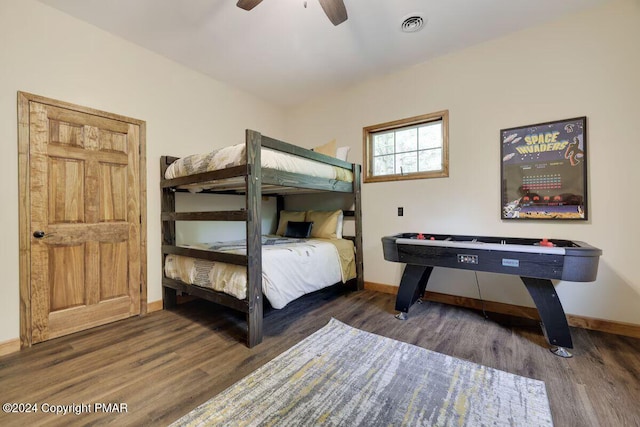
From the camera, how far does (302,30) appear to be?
7.93ft

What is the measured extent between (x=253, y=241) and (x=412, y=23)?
233 centimetres

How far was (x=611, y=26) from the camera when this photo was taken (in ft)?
7.09

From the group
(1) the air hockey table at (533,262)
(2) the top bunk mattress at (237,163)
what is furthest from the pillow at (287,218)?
(1) the air hockey table at (533,262)

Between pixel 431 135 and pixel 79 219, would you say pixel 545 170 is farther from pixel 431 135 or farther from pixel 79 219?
pixel 79 219

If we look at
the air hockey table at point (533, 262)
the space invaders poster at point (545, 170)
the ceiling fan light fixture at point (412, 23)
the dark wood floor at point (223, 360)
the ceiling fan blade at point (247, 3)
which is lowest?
the dark wood floor at point (223, 360)

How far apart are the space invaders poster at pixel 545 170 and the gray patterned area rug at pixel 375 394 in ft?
5.05

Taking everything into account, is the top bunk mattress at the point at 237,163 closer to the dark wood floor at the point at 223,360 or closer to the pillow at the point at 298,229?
the pillow at the point at 298,229

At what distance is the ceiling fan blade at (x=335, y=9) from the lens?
1.75 m

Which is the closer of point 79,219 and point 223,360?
point 223,360

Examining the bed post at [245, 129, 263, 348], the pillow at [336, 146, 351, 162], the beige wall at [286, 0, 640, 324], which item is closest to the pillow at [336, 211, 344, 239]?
the beige wall at [286, 0, 640, 324]

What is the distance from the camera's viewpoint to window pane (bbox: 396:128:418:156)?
318cm

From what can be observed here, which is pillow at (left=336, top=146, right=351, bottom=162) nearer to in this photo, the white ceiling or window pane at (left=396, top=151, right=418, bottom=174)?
window pane at (left=396, top=151, right=418, bottom=174)

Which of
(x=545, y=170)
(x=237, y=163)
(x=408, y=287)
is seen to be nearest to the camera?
(x=237, y=163)

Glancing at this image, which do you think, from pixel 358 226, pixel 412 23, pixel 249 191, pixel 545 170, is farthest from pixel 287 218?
pixel 545 170
